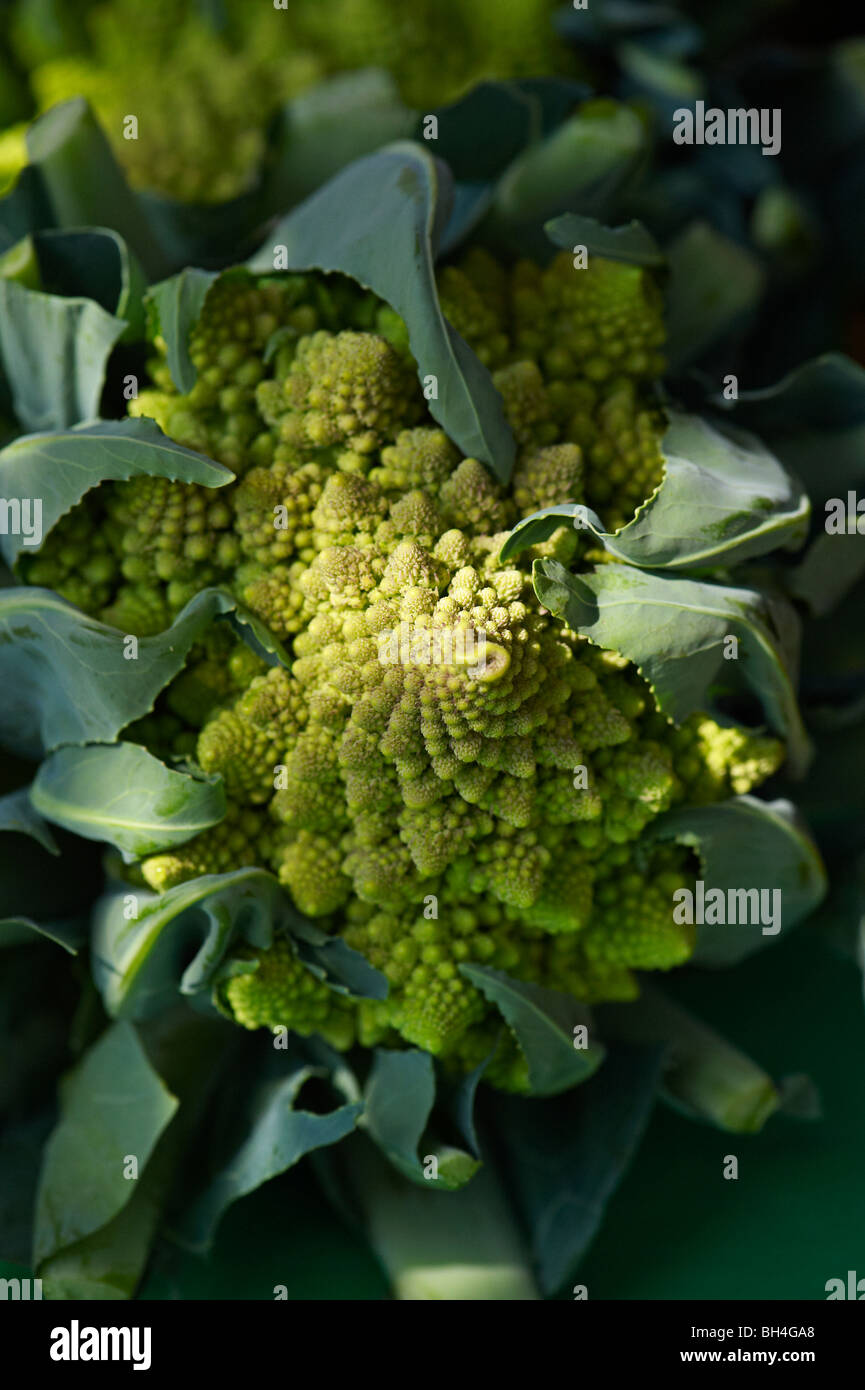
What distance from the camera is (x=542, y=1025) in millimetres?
1142

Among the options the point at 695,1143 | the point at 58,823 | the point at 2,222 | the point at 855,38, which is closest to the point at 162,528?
the point at 58,823

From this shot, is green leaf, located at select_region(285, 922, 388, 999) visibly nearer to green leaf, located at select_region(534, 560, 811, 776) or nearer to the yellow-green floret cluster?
green leaf, located at select_region(534, 560, 811, 776)

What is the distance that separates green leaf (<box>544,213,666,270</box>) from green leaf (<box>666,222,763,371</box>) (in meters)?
0.19

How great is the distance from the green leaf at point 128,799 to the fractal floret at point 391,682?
4 centimetres

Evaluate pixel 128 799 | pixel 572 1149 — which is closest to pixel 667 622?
pixel 128 799

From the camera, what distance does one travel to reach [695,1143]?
4.61ft

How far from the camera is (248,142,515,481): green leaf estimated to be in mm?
1076

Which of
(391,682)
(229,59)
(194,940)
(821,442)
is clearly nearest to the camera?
(391,682)

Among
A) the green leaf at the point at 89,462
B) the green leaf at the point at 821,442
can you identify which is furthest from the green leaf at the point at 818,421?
the green leaf at the point at 89,462

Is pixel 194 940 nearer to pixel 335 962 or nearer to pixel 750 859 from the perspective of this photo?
pixel 335 962

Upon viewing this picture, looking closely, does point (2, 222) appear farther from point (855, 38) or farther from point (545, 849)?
point (855, 38)

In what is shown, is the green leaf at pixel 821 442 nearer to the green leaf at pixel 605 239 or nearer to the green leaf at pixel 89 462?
the green leaf at pixel 605 239

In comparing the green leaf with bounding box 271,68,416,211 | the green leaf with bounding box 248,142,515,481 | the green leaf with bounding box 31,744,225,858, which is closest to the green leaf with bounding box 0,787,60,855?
the green leaf with bounding box 31,744,225,858

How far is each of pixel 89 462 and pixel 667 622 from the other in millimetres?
538
